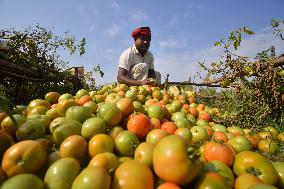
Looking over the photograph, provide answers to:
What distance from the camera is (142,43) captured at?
683 cm

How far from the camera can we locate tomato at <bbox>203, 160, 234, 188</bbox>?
1.86 meters

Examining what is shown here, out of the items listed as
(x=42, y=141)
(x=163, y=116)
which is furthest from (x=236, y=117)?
(x=42, y=141)

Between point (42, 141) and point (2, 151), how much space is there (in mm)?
297

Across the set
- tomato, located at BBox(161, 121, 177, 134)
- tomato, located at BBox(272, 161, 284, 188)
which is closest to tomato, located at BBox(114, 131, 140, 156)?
tomato, located at BBox(161, 121, 177, 134)

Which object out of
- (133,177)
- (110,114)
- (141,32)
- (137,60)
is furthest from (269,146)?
(141,32)

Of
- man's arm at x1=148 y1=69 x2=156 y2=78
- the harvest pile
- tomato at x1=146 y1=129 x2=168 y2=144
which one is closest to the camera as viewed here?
the harvest pile

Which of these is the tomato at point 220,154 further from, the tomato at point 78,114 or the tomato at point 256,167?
the tomato at point 78,114

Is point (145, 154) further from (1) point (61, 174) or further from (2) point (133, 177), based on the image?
(1) point (61, 174)

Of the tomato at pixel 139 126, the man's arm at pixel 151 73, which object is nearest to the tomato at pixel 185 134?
→ the tomato at pixel 139 126

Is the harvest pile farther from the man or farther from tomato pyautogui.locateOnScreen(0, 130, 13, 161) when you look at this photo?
the man

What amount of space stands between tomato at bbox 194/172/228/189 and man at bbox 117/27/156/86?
15.2ft

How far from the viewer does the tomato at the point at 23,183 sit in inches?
63.1

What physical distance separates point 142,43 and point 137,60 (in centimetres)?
46

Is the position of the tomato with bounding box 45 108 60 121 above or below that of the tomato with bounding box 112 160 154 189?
above
